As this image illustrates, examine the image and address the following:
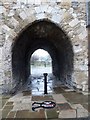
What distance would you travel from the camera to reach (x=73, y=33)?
707cm

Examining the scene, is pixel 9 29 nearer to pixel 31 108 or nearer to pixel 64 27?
pixel 64 27

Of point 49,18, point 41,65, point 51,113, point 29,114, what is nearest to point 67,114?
point 51,113

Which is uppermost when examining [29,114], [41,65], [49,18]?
[49,18]

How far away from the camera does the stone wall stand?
6.79 m

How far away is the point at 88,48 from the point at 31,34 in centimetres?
222

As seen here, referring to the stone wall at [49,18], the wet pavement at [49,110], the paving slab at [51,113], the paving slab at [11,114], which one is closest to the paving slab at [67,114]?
the wet pavement at [49,110]

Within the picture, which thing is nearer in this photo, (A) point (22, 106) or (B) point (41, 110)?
(B) point (41, 110)

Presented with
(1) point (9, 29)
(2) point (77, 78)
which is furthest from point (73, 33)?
(1) point (9, 29)

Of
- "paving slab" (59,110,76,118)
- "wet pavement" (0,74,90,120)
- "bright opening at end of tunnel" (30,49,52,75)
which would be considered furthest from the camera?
"bright opening at end of tunnel" (30,49,52,75)

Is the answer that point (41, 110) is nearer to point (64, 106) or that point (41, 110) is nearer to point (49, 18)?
point (64, 106)

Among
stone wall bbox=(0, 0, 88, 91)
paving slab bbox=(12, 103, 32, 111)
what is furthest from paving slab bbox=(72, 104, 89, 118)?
stone wall bbox=(0, 0, 88, 91)

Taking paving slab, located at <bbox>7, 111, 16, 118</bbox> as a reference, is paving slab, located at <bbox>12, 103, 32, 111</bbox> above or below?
above

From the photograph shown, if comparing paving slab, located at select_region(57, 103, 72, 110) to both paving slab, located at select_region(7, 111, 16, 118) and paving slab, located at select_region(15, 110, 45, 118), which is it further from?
paving slab, located at select_region(7, 111, 16, 118)

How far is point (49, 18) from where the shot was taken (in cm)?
695
